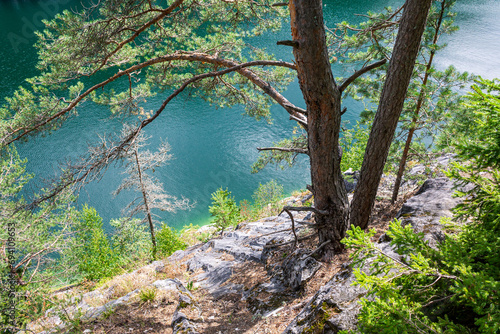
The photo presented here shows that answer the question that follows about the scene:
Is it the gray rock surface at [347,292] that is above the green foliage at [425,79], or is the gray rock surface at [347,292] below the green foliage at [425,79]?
below

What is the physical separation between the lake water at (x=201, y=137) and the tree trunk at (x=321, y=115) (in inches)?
461

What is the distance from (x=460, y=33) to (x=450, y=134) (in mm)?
Result: 22276

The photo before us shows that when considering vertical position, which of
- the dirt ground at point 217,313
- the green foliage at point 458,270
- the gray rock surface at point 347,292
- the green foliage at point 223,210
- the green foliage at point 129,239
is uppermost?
the green foliage at point 458,270

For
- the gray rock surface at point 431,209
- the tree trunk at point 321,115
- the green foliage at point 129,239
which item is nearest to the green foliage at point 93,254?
the green foliage at point 129,239

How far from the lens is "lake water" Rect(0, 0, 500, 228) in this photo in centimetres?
1593

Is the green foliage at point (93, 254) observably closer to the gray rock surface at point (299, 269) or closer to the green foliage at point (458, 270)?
the gray rock surface at point (299, 269)

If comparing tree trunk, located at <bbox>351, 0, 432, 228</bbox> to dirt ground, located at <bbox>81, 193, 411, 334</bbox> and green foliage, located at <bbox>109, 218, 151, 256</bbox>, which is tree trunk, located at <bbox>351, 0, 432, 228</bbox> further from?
green foliage, located at <bbox>109, 218, 151, 256</bbox>

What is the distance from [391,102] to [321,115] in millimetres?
962

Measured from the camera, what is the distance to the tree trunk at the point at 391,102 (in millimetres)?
3326

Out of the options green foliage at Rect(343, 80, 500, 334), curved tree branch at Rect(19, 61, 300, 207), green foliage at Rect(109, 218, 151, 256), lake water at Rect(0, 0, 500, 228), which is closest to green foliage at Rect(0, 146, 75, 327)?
curved tree branch at Rect(19, 61, 300, 207)

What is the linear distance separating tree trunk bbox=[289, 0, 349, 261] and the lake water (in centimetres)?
1171

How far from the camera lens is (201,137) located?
18.9 meters

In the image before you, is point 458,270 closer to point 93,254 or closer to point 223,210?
point 223,210

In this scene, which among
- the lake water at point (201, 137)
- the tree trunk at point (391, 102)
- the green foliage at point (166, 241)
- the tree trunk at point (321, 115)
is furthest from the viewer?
the lake water at point (201, 137)
